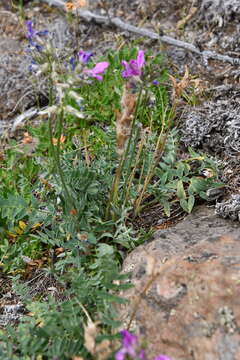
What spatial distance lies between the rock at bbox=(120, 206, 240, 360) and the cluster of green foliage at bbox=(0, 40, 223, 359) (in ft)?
0.53

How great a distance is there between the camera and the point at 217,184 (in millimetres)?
2961

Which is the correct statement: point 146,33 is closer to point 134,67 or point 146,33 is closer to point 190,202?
point 190,202

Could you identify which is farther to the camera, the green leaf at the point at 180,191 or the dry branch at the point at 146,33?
the dry branch at the point at 146,33

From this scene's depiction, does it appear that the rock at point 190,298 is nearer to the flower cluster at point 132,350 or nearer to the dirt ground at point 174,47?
the flower cluster at point 132,350

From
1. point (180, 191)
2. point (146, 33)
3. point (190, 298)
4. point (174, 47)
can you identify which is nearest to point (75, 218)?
point (180, 191)

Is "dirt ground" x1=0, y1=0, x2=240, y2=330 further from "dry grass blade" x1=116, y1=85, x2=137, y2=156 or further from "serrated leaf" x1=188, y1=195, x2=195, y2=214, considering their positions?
"dry grass blade" x1=116, y1=85, x2=137, y2=156

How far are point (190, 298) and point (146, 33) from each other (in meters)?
2.86

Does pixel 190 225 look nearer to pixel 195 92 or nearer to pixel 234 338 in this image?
pixel 234 338

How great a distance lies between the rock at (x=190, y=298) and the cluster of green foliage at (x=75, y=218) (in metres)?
0.16

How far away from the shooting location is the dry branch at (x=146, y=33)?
4117 millimetres

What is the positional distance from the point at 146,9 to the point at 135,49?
1031 mm

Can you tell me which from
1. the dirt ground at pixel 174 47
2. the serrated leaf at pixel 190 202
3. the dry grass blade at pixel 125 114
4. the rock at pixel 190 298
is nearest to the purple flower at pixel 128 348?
the rock at pixel 190 298

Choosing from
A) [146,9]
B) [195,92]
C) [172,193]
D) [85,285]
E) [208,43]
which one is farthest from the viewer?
[146,9]

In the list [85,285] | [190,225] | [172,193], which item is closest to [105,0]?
[172,193]
